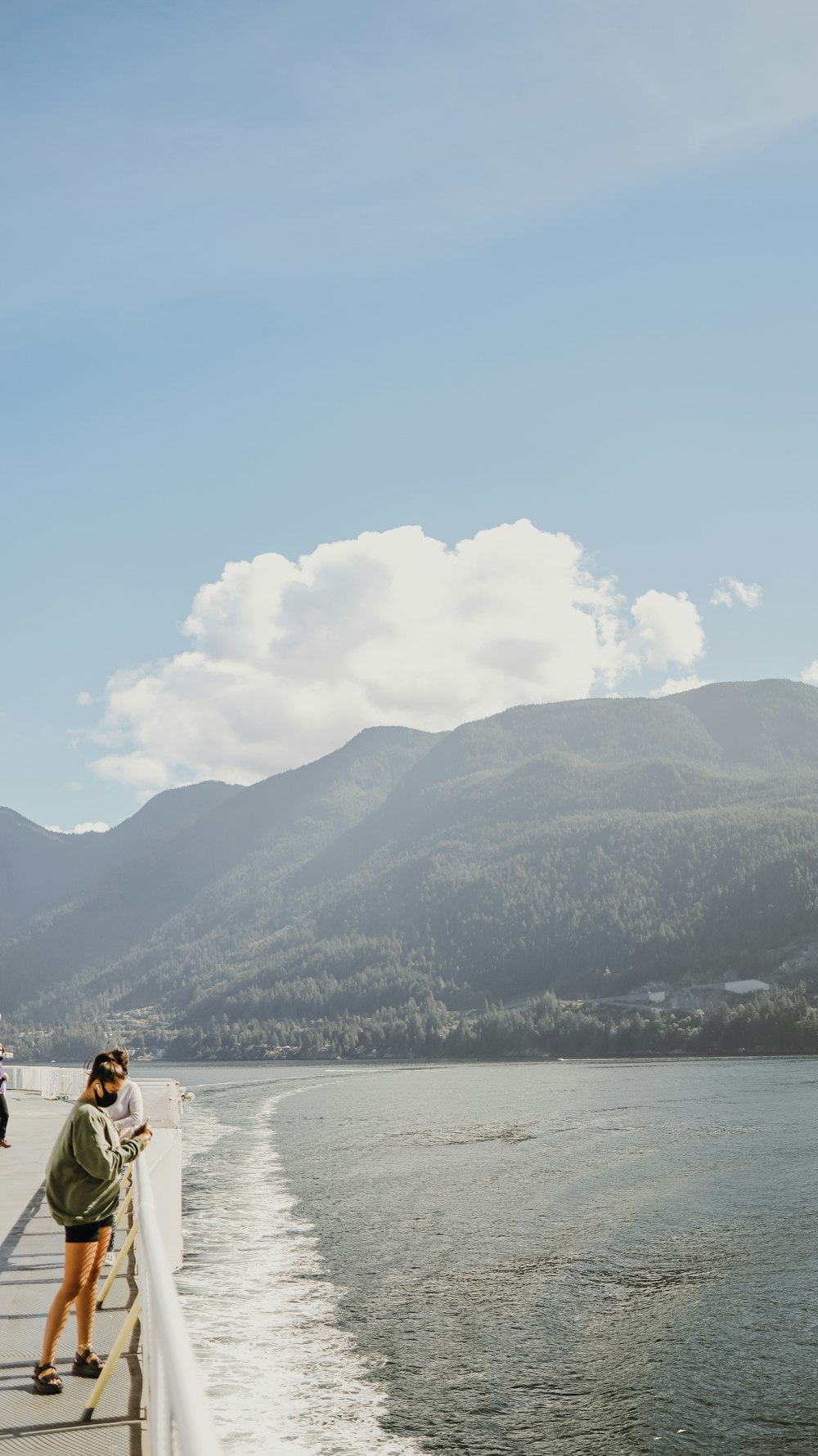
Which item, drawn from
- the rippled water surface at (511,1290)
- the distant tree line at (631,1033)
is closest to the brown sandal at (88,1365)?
the rippled water surface at (511,1290)

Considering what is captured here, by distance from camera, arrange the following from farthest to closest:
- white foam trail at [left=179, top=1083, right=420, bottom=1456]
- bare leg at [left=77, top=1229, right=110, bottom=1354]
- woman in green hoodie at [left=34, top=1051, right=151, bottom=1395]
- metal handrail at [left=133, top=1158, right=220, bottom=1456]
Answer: white foam trail at [left=179, top=1083, right=420, bottom=1456] → bare leg at [left=77, top=1229, right=110, bottom=1354] → woman in green hoodie at [left=34, top=1051, right=151, bottom=1395] → metal handrail at [left=133, top=1158, right=220, bottom=1456]

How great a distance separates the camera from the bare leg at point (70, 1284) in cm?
923

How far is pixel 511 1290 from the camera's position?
26.4 m

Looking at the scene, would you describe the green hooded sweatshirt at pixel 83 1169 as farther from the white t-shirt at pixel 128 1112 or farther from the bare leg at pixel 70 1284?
the white t-shirt at pixel 128 1112

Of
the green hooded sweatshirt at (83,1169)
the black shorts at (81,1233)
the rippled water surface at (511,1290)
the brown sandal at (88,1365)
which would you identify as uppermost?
the green hooded sweatshirt at (83,1169)

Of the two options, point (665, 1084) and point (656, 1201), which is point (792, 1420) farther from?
point (665, 1084)

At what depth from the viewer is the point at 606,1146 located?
5488 centimetres

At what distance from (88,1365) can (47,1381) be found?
0.56 meters

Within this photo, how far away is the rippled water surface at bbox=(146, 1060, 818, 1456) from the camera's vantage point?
Result: 17797 mm

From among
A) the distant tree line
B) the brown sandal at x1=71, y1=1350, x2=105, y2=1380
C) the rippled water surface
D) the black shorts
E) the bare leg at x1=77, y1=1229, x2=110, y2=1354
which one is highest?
the black shorts

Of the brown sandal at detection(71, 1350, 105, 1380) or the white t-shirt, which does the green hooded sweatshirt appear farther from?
the white t-shirt

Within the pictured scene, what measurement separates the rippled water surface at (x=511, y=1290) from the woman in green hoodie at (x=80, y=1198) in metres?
7.89

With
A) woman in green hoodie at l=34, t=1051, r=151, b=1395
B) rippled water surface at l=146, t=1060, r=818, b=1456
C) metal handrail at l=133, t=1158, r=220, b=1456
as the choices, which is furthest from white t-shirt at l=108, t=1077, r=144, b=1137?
rippled water surface at l=146, t=1060, r=818, b=1456

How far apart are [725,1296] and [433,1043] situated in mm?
174076
